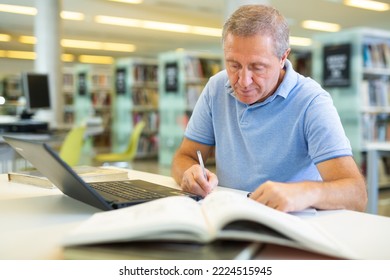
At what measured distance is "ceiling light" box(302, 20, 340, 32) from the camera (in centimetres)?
954

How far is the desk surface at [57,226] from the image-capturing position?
658 millimetres

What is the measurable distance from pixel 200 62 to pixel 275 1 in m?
1.63

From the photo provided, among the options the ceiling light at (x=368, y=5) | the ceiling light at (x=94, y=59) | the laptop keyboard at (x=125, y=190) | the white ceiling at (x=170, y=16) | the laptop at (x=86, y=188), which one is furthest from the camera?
the ceiling light at (x=94, y=59)

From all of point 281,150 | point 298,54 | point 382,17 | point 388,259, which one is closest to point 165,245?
point 388,259

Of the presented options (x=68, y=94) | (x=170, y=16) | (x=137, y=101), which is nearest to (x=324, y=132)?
(x=137, y=101)

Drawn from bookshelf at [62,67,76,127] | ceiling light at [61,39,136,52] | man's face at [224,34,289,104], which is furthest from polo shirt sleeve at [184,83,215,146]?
ceiling light at [61,39,136,52]

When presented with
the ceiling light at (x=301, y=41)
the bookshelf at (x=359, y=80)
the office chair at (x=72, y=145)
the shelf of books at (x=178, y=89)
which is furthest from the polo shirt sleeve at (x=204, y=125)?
the ceiling light at (x=301, y=41)

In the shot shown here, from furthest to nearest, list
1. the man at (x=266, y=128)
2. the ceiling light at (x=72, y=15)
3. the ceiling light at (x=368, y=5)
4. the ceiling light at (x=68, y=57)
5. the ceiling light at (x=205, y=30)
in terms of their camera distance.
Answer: the ceiling light at (x=68, y=57) → the ceiling light at (x=205, y=30) → the ceiling light at (x=72, y=15) → the ceiling light at (x=368, y=5) → the man at (x=266, y=128)

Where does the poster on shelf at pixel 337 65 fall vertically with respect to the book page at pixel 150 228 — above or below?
above

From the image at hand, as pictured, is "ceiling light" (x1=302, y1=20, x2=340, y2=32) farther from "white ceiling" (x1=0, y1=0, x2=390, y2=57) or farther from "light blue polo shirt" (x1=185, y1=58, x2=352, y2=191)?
"light blue polo shirt" (x1=185, y1=58, x2=352, y2=191)

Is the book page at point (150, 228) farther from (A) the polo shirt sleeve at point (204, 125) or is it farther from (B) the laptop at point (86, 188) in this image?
(A) the polo shirt sleeve at point (204, 125)

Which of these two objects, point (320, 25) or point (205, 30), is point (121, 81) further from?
point (320, 25)

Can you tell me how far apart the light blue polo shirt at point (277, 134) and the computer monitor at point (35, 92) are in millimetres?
2696

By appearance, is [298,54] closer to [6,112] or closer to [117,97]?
[117,97]
